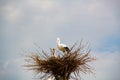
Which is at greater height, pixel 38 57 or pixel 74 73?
pixel 38 57

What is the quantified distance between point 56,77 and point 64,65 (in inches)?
23.3

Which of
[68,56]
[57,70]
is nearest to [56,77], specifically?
[57,70]

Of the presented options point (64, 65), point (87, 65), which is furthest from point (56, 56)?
point (87, 65)

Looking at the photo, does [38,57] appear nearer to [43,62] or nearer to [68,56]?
[43,62]

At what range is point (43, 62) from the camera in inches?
387

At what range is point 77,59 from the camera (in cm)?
984

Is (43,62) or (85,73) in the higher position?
(43,62)

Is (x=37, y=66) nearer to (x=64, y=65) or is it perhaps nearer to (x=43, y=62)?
(x=43, y=62)

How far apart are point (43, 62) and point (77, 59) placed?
3.84 feet

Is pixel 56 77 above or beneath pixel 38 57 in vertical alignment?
beneath

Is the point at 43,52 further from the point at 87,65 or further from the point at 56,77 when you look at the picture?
the point at 87,65

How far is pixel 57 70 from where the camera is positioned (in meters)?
9.97

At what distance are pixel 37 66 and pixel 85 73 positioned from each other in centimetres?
171

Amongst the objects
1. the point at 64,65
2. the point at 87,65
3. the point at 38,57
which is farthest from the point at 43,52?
the point at 87,65
